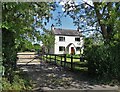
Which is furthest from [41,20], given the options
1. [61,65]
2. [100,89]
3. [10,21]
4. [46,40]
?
[61,65]

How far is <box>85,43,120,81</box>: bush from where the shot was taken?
398 inches

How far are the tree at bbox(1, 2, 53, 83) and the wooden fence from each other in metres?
4.76

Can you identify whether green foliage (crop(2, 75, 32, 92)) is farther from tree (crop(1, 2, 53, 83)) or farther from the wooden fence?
the wooden fence

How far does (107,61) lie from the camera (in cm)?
1013

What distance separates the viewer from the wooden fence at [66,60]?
12.3 metres

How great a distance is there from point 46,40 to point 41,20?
1.26 meters

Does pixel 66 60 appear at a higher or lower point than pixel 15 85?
higher

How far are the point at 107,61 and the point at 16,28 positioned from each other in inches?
201

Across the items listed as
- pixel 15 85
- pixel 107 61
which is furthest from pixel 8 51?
pixel 107 61

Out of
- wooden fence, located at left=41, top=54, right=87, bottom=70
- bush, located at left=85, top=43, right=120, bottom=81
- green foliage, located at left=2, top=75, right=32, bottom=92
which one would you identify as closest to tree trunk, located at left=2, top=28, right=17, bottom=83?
green foliage, located at left=2, top=75, right=32, bottom=92

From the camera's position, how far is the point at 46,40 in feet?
27.0

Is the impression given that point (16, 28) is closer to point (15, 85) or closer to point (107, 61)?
point (15, 85)

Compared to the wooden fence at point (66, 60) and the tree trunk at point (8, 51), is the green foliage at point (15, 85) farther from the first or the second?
the wooden fence at point (66, 60)

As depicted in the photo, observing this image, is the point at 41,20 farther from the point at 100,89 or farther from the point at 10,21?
the point at 100,89
